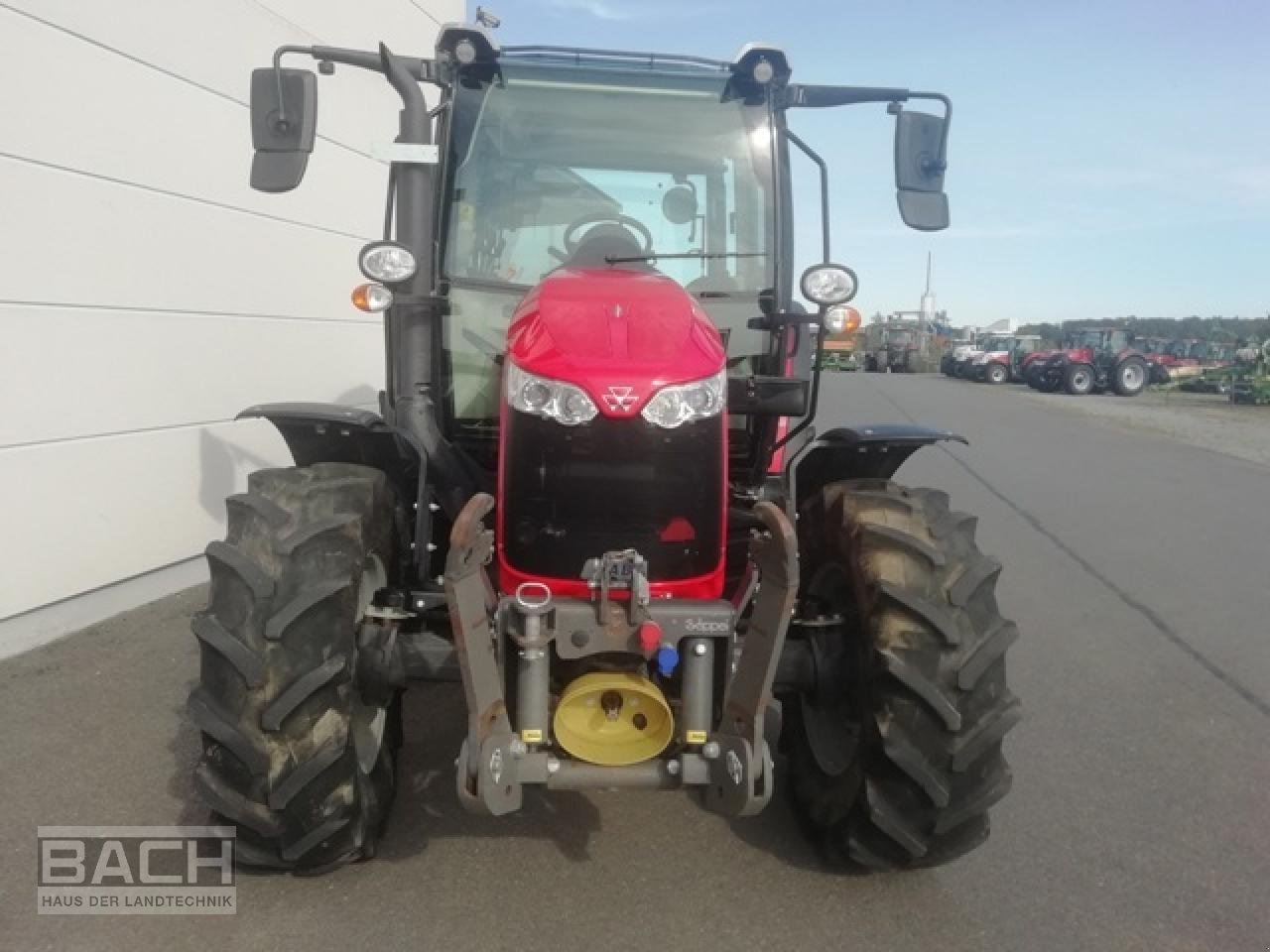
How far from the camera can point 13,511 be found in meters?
4.93

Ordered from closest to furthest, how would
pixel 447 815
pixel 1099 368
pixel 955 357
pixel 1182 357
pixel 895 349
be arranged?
pixel 447 815 < pixel 1099 368 < pixel 1182 357 < pixel 955 357 < pixel 895 349

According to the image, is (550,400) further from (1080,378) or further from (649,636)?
(1080,378)

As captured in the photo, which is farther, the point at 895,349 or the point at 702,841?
the point at 895,349

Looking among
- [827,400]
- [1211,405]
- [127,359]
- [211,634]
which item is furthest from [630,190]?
[1211,405]

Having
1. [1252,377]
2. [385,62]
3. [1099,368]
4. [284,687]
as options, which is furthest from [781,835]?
[1099,368]

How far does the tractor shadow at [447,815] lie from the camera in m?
3.44

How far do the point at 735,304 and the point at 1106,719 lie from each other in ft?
8.59

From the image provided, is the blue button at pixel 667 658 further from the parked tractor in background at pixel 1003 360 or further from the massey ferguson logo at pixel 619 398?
the parked tractor in background at pixel 1003 360

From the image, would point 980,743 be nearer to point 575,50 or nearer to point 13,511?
point 575,50

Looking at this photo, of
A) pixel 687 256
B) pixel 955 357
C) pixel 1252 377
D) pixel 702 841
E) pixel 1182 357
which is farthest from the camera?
pixel 955 357

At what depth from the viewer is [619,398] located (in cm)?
280

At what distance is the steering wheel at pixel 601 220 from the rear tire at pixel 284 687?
146 cm

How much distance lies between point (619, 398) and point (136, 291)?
4005 millimetres

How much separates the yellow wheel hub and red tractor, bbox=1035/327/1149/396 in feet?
113
